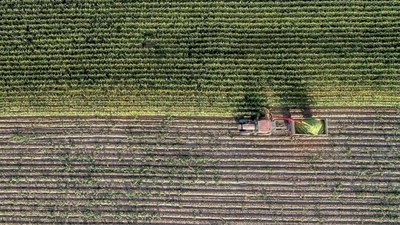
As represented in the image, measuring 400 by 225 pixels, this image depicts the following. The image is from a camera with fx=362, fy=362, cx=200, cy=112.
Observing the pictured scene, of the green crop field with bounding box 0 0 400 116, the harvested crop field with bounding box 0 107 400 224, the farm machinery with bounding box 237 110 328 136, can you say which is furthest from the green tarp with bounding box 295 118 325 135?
the green crop field with bounding box 0 0 400 116

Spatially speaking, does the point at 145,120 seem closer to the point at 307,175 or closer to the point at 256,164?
the point at 256,164

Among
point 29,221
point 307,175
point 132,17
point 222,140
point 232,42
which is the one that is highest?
point 132,17

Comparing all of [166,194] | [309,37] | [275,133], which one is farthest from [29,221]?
[309,37]

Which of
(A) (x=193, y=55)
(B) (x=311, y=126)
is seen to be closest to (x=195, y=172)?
(A) (x=193, y=55)

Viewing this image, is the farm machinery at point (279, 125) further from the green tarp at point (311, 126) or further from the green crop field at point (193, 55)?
the green crop field at point (193, 55)

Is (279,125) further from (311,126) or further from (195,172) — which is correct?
(195,172)

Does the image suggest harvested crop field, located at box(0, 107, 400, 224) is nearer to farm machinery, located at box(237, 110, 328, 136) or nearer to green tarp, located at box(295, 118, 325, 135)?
farm machinery, located at box(237, 110, 328, 136)
